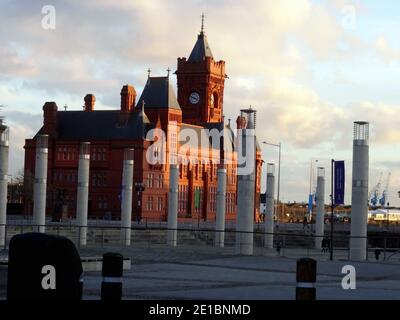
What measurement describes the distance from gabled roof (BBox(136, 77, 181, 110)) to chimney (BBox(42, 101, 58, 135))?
38.5 feet

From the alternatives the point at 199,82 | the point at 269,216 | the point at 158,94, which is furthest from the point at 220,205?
the point at 199,82

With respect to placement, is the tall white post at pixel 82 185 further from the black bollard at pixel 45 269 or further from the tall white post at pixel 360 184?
the black bollard at pixel 45 269

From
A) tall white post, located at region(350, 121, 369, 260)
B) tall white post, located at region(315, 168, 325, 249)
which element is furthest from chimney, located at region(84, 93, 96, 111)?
tall white post, located at region(350, 121, 369, 260)

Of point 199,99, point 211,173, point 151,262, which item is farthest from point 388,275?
point 199,99

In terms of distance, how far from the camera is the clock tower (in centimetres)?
14738

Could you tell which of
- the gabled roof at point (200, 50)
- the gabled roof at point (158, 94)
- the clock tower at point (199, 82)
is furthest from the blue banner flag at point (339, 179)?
the gabled roof at point (200, 50)

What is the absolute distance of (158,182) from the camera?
121m

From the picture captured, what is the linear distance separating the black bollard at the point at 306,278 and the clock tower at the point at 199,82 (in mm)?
133364

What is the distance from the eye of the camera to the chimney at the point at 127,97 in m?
122

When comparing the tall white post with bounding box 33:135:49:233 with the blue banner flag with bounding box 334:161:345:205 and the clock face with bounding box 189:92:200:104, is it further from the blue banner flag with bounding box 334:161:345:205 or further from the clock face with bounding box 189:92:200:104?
the clock face with bounding box 189:92:200:104

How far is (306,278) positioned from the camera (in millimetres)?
12297

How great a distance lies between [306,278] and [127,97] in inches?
4347

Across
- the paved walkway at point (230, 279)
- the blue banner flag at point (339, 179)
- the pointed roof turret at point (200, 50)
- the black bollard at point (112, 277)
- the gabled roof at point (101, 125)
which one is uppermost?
the pointed roof turret at point (200, 50)
